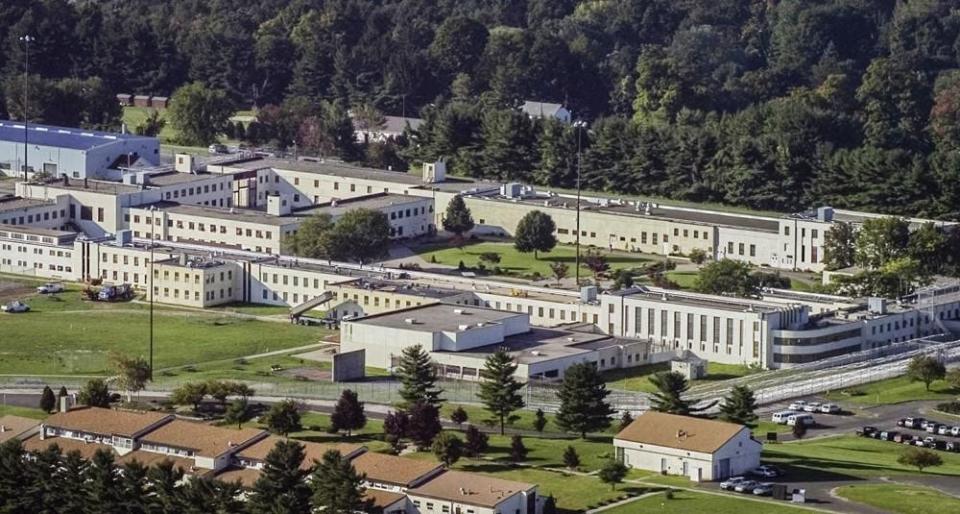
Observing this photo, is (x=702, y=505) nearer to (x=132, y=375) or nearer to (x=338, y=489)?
(x=338, y=489)

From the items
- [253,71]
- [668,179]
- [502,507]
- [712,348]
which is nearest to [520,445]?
[502,507]

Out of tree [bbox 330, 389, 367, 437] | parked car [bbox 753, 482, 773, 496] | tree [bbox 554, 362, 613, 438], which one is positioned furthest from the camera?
tree [bbox 554, 362, 613, 438]

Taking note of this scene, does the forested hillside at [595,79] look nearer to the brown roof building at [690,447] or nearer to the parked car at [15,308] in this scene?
the parked car at [15,308]

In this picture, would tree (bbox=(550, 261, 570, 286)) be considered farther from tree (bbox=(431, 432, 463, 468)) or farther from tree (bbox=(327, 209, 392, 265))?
tree (bbox=(431, 432, 463, 468))

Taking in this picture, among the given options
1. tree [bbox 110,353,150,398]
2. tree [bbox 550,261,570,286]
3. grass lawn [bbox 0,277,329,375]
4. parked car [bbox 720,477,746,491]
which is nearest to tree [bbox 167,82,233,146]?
tree [bbox 550,261,570,286]

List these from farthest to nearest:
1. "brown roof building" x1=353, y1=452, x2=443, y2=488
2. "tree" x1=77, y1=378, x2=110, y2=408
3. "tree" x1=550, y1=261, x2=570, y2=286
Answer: "tree" x1=550, y1=261, x2=570, y2=286 < "tree" x1=77, y1=378, x2=110, y2=408 < "brown roof building" x1=353, y1=452, x2=443, y2=488

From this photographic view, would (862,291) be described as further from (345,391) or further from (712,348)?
(345,391)
